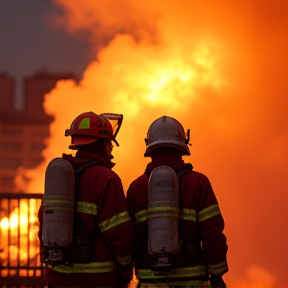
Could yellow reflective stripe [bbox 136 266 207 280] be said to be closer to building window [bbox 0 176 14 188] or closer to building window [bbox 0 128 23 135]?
building window [bbox 0 128 23 135]

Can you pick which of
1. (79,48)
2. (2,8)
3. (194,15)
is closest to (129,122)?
(194,15)

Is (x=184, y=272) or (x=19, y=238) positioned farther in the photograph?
(x=19, y=238)

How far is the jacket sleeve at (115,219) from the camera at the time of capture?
559 cm

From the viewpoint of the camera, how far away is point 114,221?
5.59 metres

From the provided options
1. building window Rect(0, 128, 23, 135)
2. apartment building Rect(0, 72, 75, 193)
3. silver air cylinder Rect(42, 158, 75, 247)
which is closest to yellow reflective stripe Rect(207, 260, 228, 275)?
silver air cylinder Rect(42, 158, 75, 247)

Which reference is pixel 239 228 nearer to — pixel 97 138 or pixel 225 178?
pixel 225 178

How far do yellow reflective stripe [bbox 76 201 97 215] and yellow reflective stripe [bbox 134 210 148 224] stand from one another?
0.37 metres

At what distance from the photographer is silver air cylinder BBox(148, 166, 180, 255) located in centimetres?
558

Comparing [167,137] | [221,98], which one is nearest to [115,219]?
[167,137]

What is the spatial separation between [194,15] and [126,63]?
52.0 inches

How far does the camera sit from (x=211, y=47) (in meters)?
12.6

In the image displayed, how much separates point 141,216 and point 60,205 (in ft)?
2.02

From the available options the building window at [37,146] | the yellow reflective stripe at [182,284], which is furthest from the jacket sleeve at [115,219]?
the building window at [37,146]

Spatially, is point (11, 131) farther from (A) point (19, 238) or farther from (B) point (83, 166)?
(B) point (83, 166)
